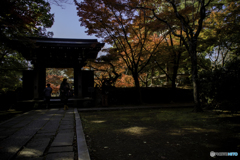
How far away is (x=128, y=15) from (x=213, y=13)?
703 cm

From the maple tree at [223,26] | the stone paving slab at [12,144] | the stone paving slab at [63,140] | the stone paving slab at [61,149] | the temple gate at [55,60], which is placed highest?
the maple tree at [223,26]

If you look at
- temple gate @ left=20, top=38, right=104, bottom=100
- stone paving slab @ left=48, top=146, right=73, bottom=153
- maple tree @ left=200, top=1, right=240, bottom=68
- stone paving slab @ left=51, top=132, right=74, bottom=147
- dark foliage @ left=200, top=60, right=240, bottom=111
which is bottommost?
stone paving slab @ left=51, top=132, right=74, bottom=147

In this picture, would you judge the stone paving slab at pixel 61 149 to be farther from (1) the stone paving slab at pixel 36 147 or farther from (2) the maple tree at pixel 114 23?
(2) the maple tree at pixel 114 23

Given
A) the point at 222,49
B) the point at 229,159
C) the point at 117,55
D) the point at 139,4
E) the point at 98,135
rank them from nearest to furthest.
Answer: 1. the point at 229,159
2. the point at 98,135
3. the point at 139,4
4. the point at 117,55
5. the point at 222,49

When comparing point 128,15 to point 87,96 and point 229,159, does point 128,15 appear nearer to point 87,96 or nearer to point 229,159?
point 87,96

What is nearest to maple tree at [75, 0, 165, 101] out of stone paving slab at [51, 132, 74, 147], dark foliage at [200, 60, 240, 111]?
dark foliage at [200, 60, 240, 111]

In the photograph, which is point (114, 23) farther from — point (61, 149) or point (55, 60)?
point (61, 149)

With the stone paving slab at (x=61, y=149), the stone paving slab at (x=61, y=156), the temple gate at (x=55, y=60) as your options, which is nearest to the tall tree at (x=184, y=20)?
the temple gate at (x=55, y=60)

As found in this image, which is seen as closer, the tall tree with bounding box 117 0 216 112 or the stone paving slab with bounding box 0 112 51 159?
the stone paving slab with bounding box 0 112 51 159

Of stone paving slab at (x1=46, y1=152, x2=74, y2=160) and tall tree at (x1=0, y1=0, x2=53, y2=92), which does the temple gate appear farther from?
stone paving slab at (x1=46, y1=152, x2=74, y2=160)

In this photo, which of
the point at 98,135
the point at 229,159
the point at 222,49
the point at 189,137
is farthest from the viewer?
the point at 222,49

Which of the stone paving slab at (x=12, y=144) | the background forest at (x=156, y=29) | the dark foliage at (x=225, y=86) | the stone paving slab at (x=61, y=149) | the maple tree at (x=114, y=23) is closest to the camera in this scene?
the stone paving slab at (x=12, y=144)

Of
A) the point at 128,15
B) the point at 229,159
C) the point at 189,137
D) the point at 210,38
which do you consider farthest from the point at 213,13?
the point at 229,159

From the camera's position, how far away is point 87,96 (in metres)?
12.3
